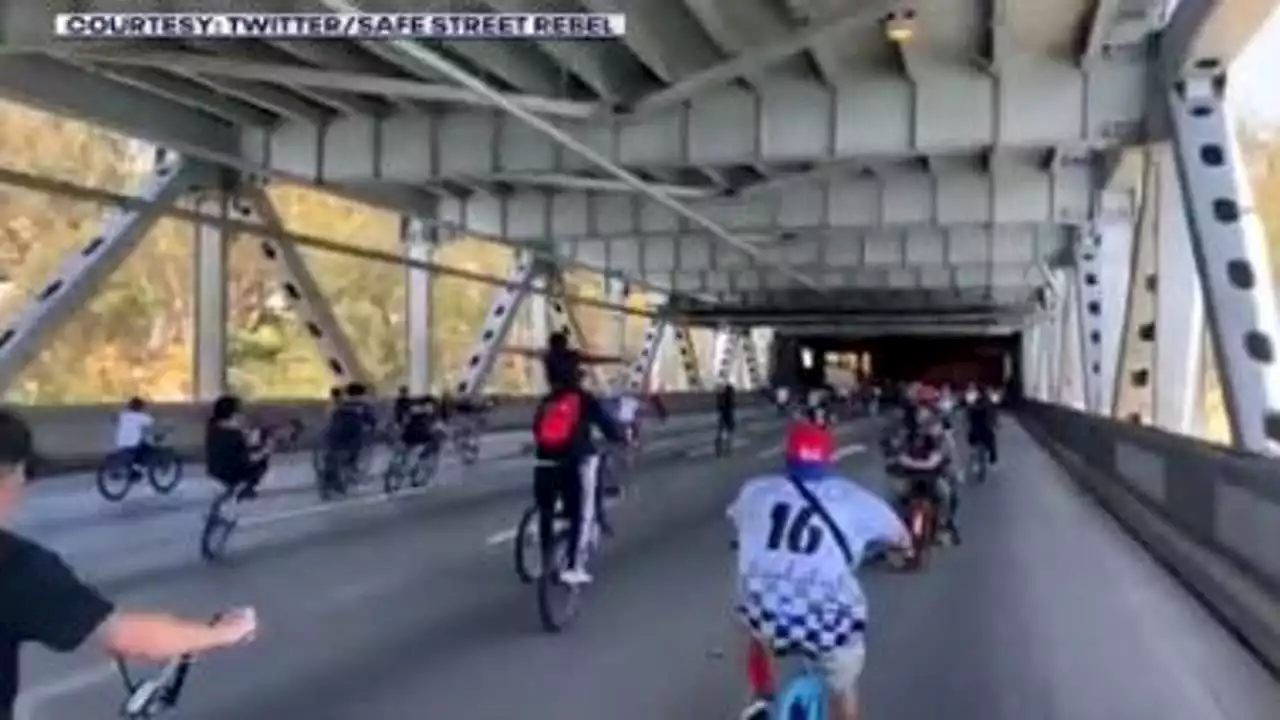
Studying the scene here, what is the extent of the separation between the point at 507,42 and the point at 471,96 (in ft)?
4.66

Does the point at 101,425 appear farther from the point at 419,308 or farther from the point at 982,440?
the point at 419,308

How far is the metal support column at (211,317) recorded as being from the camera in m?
34.5

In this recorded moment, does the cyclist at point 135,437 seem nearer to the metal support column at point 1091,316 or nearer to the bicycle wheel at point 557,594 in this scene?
the bicycle wheel at point 557,594

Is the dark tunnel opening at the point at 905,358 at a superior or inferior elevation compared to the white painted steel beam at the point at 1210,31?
inferior

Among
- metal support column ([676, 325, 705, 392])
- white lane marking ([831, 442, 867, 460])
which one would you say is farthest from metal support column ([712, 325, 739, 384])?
white lane marking ([831, 442, 867, 460])

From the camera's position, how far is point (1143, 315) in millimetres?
30109

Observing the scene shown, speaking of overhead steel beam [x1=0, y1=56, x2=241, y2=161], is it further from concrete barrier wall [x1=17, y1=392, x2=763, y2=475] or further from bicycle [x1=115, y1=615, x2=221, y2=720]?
bicycle [x1=115, y1=615, x2=221, y2=720]

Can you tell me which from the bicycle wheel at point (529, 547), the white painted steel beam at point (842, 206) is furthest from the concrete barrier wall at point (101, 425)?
the bicycle wheel at point (529, 547)

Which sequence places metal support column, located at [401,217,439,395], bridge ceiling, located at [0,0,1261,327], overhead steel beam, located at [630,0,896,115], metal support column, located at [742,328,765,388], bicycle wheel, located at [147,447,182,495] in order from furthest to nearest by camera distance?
1. metal support column, located at [742,328,765,388]
2. metal support column, located at [401,217,439,395]
3. bicycle wheel, located at [147,447,182,495]
4. bridge ceiling, located at [0,0,1261,327]
5. overhead steel beam, located at [630,0,896,115]

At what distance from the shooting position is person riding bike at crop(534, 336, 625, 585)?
549 inches

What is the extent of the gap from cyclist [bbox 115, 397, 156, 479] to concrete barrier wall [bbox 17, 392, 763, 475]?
101 cm

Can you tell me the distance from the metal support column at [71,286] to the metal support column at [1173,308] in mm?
14131

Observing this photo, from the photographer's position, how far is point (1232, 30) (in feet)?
66.7

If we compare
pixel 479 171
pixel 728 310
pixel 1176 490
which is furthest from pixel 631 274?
pixel 1176 490
